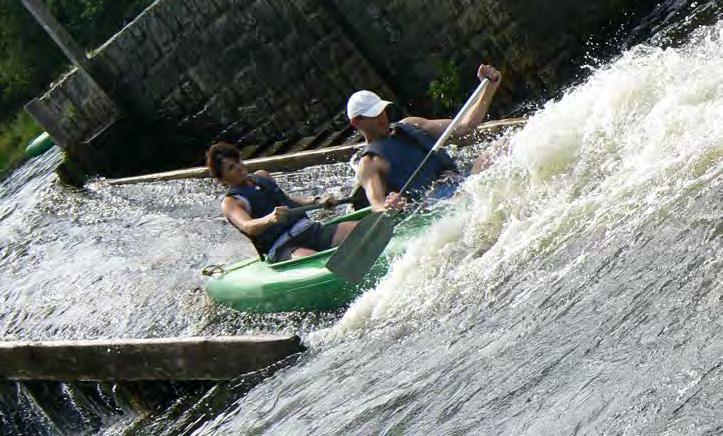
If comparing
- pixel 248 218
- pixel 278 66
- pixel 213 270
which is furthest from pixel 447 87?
pixel 248 218

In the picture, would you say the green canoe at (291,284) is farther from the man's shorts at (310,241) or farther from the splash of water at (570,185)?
the splash of water at (570,185)

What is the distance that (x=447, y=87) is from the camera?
1156 cm

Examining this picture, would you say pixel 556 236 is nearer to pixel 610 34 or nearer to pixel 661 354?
pixel 661 354

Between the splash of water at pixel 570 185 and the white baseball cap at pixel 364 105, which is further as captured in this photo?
the white baseball cap at pixel 364 105

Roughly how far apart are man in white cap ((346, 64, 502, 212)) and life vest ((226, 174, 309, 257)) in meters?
0.61

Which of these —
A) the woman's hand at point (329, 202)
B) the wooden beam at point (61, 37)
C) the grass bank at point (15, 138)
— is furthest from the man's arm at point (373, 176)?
the grass bank at point (15, 138)

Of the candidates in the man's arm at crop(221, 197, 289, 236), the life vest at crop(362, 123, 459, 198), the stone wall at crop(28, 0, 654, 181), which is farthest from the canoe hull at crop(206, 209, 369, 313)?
the stone wall at crop(28, 0, 654, 181)

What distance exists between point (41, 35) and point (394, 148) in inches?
626

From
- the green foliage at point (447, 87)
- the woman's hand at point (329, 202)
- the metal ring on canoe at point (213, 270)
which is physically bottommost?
the green foliage at point (447, 87)

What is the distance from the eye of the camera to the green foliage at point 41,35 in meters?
20.7

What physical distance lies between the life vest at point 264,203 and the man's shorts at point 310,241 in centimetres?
9

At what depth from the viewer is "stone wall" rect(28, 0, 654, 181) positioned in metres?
11.4

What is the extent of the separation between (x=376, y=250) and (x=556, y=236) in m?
1.28

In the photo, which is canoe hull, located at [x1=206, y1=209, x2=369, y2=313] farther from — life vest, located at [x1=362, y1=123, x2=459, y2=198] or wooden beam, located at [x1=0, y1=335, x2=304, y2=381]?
wooden beam, located at [x1=0, y1=335, x2=304, y2=381]
